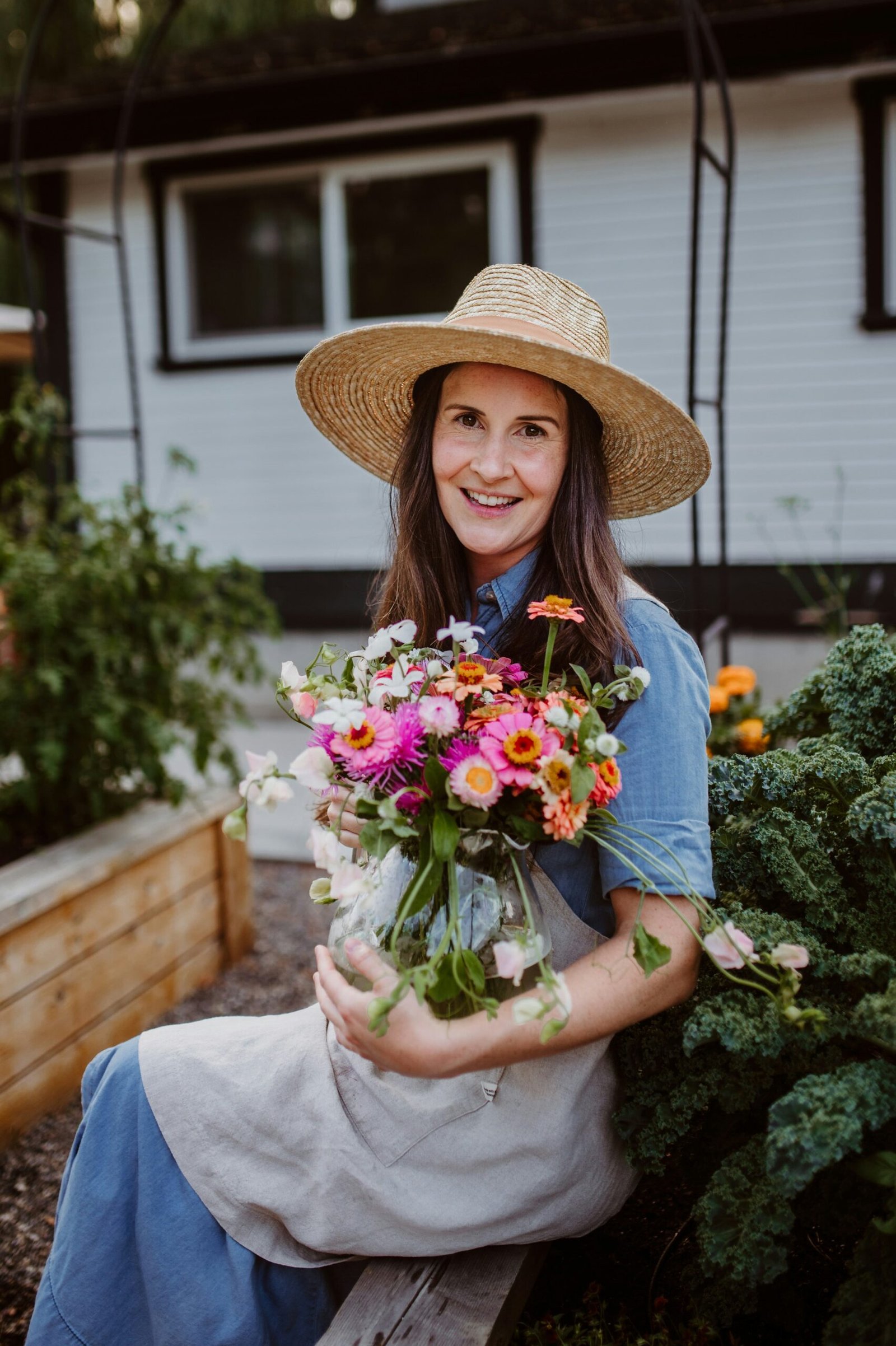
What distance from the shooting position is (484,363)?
162 cm

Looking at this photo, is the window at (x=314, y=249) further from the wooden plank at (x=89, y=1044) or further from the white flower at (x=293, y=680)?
the white flower at (x=293, y=680)

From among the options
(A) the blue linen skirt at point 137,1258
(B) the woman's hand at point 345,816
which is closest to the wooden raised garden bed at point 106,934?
(A) the blue linen skirt at point 137,1258

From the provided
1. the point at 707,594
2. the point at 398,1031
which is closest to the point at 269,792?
the point at 398,1031

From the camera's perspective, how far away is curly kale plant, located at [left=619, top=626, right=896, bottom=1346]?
3.74 ft

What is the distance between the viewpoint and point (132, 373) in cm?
443

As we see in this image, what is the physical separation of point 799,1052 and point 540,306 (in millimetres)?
1052

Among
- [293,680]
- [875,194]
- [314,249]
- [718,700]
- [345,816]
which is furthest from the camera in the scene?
[314,249]

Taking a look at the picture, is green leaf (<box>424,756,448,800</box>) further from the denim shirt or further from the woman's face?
the woman's face

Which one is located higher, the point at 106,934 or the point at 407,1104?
the point at 407,1104

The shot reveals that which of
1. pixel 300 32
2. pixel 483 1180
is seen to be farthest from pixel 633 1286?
pixel 300 32

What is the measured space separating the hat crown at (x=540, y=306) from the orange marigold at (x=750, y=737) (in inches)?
47.0

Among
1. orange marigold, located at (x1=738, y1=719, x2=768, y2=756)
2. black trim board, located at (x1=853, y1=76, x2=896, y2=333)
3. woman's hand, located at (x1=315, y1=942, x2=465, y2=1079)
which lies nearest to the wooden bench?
woman's hand, located at (x1=315, y1=942, x2=465, y2=1079)

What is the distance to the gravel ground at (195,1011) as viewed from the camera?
206 cm

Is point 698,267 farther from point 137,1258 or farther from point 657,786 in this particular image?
point 137,1258
